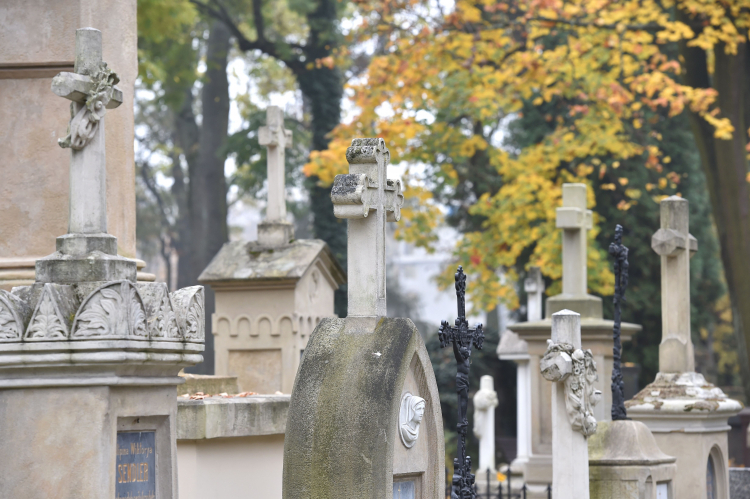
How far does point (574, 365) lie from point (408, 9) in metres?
10.5

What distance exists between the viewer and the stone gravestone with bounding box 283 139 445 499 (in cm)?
489

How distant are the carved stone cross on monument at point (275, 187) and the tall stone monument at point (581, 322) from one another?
2.73 metres

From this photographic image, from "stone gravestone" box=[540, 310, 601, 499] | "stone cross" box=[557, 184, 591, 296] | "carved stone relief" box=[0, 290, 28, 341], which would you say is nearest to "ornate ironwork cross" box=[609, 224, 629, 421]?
"stone gravestone" box=[540, 310, 601, 499]

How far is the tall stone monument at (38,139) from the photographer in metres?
5.55

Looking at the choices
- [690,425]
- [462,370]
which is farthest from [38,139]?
[690,425]

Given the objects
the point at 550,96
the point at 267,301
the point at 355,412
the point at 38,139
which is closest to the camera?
the point at 355,412

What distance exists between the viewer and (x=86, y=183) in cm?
458

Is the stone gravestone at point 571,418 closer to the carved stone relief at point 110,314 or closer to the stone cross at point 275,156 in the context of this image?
the carved stone relief at point 110,314

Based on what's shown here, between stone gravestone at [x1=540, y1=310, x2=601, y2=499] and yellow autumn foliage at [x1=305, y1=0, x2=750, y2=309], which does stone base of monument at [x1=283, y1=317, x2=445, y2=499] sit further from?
yellow autumn foliage at [x1=305, y1=0, x2=750, y2=309]

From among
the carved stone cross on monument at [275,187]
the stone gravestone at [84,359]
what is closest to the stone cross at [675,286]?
the carved stone cross on monument at [275,187]

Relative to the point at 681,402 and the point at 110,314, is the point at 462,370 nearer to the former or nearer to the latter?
the point at 110,314

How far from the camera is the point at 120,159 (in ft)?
19.5

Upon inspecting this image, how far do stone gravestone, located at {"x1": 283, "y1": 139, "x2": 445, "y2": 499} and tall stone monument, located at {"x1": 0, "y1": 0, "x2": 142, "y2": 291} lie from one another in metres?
1.17

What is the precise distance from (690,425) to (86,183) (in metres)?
5.80
